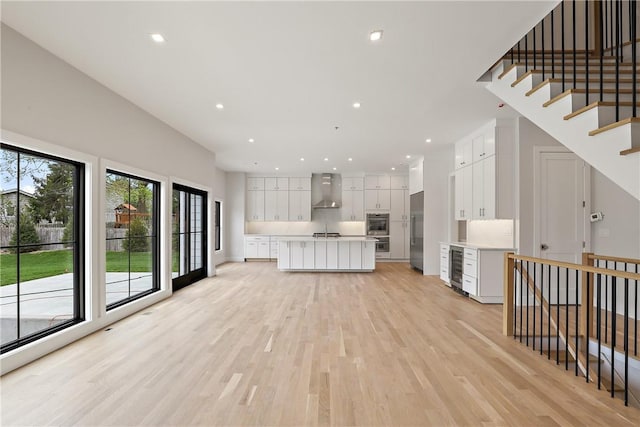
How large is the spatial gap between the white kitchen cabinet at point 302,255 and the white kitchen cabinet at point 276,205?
257cm

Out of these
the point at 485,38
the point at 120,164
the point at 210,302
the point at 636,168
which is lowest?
the point at 210,302

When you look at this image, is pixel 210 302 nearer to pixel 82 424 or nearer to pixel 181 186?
pixel 181 186

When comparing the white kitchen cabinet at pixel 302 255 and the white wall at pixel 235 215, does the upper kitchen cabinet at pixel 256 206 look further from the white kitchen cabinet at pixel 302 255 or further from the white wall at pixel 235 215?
the white kitchen cabinet at pixel 302 255

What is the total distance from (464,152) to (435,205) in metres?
1.67

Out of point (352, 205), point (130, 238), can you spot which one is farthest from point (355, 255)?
point (130, 238)

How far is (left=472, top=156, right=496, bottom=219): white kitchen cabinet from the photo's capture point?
5078 mm

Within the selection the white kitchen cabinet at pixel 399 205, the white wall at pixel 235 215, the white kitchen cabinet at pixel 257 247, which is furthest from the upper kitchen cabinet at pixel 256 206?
the white kitchen cabinet at pixel 399 205

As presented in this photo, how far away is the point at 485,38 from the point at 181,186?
536 centimetres

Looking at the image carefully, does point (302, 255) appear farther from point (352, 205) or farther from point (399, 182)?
point (399, 182)

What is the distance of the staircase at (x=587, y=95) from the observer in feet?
7.74

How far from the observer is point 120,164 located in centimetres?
395

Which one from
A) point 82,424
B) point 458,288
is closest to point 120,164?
point 82,424

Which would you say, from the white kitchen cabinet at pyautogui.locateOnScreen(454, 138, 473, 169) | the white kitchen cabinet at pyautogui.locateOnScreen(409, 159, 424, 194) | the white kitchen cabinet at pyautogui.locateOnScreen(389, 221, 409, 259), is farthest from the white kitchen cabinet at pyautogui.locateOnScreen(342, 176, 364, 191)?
the white kitchen cabinet at pyautogui.locateOnScreen(454, 138, 473, 169)

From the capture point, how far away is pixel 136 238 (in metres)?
4.73
